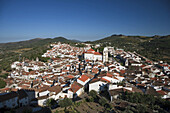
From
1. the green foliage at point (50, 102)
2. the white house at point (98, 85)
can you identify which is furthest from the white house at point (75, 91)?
the green foliage at point (50, 102)

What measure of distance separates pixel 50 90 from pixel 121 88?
10138 mm

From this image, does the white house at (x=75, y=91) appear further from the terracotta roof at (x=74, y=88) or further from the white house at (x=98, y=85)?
the white house at (x=98, y=85)

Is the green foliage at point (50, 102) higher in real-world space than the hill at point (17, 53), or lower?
lower

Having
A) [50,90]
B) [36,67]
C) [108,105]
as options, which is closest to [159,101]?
[108,105]

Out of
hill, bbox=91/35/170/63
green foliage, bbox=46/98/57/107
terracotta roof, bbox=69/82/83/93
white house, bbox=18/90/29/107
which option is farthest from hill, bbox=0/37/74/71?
hill, bbox=91/35/170/63

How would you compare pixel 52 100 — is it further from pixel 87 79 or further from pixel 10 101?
pixel 87 79

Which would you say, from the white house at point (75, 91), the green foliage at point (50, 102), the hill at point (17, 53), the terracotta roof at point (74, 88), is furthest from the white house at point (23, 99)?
the hill at point (17, 53)

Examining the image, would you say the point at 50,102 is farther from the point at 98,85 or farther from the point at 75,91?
the point at 98,85

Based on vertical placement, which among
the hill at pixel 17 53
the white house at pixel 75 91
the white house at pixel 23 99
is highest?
the hill at pixel 17 53

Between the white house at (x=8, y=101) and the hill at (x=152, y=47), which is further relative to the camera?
the hill at (x=152, y=47)

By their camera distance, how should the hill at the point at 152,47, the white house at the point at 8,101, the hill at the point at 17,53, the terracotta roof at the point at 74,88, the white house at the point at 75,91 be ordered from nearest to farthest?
1. the white house at the point at 8,101
2. the white house at the point at 75,91
3. the terracotta roof at the point at 74,88
4. the hill at the point at 17,53
5. the hill at the point at 152,47

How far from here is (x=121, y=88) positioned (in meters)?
17.1

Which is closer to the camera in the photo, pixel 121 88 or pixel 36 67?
pixel 121 88

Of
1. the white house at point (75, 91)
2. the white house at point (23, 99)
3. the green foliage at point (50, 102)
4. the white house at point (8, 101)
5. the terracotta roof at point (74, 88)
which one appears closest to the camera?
the white house at point (8, 101)
